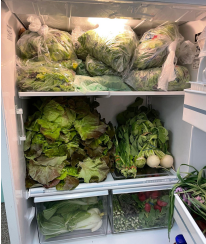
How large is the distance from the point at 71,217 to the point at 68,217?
18mm

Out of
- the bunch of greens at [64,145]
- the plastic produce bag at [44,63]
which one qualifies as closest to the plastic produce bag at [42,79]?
the plastic produce bag at [44,63]

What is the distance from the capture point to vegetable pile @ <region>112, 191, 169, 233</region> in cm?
125

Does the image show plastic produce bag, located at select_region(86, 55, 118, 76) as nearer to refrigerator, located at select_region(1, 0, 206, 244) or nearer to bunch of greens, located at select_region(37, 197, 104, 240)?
refrigerator, located at select_region(1, 0, 206, 244)

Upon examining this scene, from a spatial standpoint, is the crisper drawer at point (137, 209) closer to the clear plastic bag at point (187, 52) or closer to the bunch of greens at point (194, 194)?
the bunch of greens at point (194, 194)

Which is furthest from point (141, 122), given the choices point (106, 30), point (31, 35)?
point (31, 35)

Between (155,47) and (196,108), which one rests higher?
(155,47)

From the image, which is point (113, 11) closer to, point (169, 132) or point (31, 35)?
point (31, 35)

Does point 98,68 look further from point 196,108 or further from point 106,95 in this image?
point 196,108

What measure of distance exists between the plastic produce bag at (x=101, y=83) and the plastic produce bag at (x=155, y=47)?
5.4 inches

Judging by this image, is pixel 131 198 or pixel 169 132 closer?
pixel 131 198

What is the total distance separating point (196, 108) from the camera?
2.53 ft

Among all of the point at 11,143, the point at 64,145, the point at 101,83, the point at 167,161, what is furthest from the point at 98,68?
the point at 167,161

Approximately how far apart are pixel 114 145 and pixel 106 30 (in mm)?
745

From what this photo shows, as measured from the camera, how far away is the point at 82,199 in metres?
1.21
